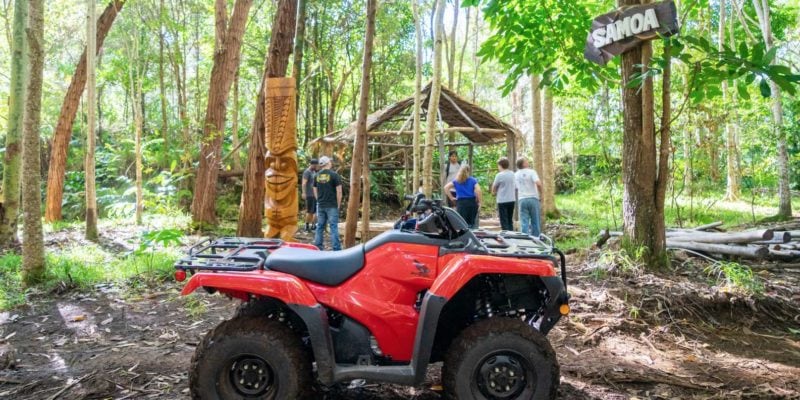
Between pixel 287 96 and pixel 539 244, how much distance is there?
4948 mm

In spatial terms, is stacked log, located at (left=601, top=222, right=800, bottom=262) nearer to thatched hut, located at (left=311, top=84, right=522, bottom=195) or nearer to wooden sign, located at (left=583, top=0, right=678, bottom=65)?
wooden sign, located at (left=583, top=0, right=678, bottom=65)

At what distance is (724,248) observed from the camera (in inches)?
271

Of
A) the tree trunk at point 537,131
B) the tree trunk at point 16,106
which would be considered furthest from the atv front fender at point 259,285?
the tree trunk at point 537,131

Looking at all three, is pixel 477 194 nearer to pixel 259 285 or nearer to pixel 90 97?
pixel 259 285

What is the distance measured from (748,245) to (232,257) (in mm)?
6861

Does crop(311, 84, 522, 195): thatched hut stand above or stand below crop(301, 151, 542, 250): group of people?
above

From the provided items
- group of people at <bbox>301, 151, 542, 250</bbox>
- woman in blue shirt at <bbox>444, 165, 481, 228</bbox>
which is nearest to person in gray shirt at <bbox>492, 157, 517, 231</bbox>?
group of people at <bbox>301, 151, 542, 250</bbox>

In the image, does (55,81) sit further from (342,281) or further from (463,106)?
(342,281)

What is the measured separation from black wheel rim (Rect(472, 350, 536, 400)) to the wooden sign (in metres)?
3.91

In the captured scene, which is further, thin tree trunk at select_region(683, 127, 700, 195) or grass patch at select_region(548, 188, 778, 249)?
grass patch at select_region(548, 188, 778, 249)

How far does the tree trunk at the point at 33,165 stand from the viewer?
6.40 metres

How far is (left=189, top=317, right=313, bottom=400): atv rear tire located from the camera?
3031 millimetres

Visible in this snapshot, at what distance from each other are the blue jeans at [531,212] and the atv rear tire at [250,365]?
592 centimetres

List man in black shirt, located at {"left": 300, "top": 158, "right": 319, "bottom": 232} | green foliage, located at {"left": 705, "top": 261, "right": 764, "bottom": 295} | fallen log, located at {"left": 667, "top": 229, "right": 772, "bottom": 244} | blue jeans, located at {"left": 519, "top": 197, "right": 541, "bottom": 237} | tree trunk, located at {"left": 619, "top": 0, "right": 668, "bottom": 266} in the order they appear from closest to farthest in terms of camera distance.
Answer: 1. green foliage, located at {"left": 705, "top": 261, "right": 764, "bottom": 295}
2. tree trunk, located at {"left": 619, "top": 0, "right": 668, "bottom": 266}
3. fallen log, located at {"left": 667, "top": 229, "right": 772, "bottom": 244}
4. blue jeans, located at {"left": 519, "top": 197, "right": 541, "bottom": 237}
5. man in black shirt, located at {"left": 300, "top": 158, "right": 319, "bottom": 232}
